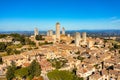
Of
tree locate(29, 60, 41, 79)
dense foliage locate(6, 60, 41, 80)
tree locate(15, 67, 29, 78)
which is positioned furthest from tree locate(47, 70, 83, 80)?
tree locate(15, 67, 29, 78)

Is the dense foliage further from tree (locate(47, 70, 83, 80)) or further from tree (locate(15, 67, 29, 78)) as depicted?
tree (locate(47, 70, 83, 80))

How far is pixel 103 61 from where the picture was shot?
44656 mm

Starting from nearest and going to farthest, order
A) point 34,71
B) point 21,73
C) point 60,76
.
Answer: point 60,76 → point 21,73 → point 34,71

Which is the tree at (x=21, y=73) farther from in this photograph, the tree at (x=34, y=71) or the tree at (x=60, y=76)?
the tree at (x=60, y=76)

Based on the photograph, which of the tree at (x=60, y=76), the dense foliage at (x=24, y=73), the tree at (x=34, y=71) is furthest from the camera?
the tree at (x=34, y=71)

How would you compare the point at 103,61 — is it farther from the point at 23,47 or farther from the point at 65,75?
the point at 23,47

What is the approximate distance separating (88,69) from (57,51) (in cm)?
1530

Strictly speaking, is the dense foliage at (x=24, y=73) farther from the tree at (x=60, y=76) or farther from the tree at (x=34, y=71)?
the tree at (x=60, y=76)

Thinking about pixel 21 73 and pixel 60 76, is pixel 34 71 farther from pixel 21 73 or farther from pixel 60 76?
pixel 60 76

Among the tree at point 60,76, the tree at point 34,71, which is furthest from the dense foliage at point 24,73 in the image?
the tree at point 60,76

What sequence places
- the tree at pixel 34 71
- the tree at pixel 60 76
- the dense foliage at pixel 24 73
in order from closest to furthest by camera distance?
1. the tree at pixel 60 76
2. the dense foliage at pixel 24 73
3. the tree at pixel 34 71

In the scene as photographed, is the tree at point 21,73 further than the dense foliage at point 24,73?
Yes

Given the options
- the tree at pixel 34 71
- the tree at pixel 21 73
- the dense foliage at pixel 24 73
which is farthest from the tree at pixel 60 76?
the tree at pixel 21 73

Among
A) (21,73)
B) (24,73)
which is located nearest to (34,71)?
(24,73)
